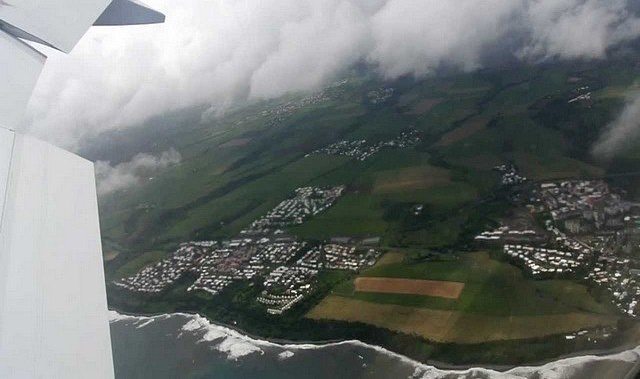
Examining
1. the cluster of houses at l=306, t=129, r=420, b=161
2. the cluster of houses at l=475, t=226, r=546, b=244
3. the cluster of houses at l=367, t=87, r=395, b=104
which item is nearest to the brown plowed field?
the cluster of houses at l=475, t=226, r=546, b=244

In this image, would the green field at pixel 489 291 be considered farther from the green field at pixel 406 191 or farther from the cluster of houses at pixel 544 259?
the cluster of houses at pixel 544 259

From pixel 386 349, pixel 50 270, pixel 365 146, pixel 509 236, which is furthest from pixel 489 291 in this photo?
pixel 50 270

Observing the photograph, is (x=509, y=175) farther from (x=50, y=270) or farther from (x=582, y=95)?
(x=50, y=270)

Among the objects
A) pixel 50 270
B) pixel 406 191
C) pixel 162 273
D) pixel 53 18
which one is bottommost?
pixel 162 273

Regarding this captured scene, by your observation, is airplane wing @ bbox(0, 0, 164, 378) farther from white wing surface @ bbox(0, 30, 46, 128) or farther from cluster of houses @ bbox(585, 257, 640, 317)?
cluster of houses @ bbox(585, 257, 640, 317)

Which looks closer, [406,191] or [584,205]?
[584,205]

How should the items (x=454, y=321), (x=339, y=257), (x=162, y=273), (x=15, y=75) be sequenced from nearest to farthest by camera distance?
(x=15, y=75), (x=454, y=321), (x=339, y=257), (x=162, y=273)

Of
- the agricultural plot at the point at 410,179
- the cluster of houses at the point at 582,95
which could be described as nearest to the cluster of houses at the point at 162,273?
the agricultural plot at the point at 410,179

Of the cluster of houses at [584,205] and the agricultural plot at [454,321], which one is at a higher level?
the cluster of houses at [584,205]
